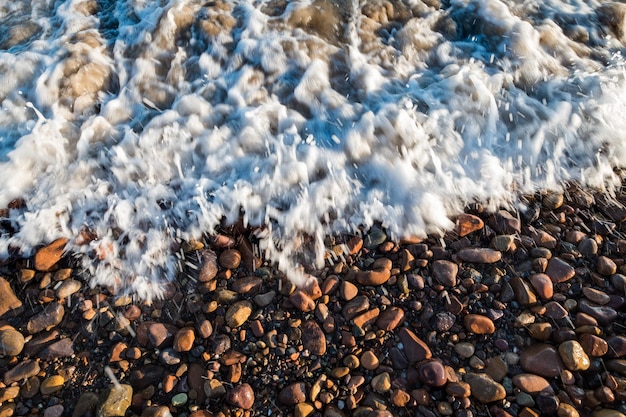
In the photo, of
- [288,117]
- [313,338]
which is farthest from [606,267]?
[288,117]

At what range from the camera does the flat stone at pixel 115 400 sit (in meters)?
1.73

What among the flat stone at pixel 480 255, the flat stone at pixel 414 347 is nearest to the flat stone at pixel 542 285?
the flat stone at pixel 480 255

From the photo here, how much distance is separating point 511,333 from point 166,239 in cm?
176

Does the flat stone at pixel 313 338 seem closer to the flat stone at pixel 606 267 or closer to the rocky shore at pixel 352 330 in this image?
the rocky shore at pixel 352 330

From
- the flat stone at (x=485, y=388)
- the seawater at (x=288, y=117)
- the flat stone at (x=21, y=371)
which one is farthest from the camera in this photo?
the seawater at (x=288, y=117)

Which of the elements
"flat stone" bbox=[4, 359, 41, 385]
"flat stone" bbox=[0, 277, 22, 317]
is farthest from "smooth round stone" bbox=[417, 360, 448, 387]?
"flat stone" bbox=[0, 277, 22, 317]

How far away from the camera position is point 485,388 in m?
1.73

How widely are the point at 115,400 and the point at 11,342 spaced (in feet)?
1.98

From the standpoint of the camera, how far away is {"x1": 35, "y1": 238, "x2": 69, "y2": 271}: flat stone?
217 centimetres

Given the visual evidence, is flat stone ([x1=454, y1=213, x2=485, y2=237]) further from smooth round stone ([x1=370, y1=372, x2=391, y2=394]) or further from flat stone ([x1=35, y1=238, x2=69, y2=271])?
flat stone ([x1=35, y1=238, x2=69, y2=271])

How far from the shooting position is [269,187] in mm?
2436

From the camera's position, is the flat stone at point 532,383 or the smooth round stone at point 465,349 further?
the smooth round stone at point 465,349

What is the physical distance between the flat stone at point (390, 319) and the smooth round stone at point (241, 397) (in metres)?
0.64

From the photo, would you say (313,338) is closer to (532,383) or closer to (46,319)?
(532,383)
